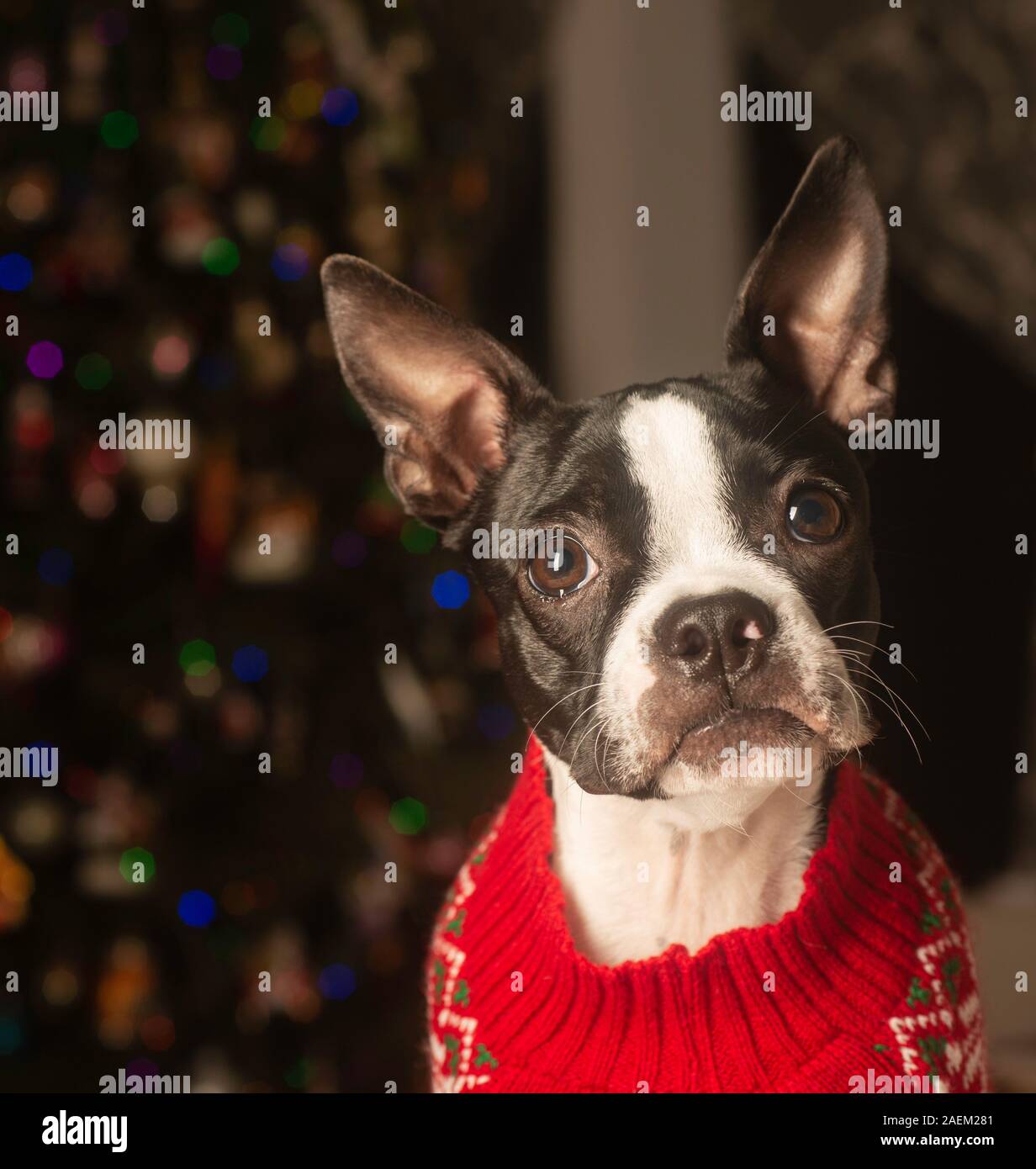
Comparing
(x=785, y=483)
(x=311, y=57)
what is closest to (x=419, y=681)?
(x=311, y=57)

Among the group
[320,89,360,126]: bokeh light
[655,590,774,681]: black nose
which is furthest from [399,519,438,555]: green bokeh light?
[655,590,774,681]: black nose

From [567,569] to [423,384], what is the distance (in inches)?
14.8

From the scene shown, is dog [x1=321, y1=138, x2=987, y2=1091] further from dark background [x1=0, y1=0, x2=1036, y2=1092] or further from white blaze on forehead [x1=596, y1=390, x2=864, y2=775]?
dark background [x1=0, y1=0, x2=1036, y2=1092]

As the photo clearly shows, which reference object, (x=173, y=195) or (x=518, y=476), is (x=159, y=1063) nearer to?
(x=518, y=476)

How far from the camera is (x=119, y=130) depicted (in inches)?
104

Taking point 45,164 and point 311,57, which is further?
point 311,57

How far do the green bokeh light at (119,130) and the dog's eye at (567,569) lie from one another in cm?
157

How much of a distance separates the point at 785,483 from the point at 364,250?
1676 millimetres

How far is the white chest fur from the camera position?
1.72 meters

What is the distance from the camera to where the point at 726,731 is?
1.48 metres

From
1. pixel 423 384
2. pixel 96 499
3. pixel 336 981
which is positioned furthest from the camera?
pixel 336 981
